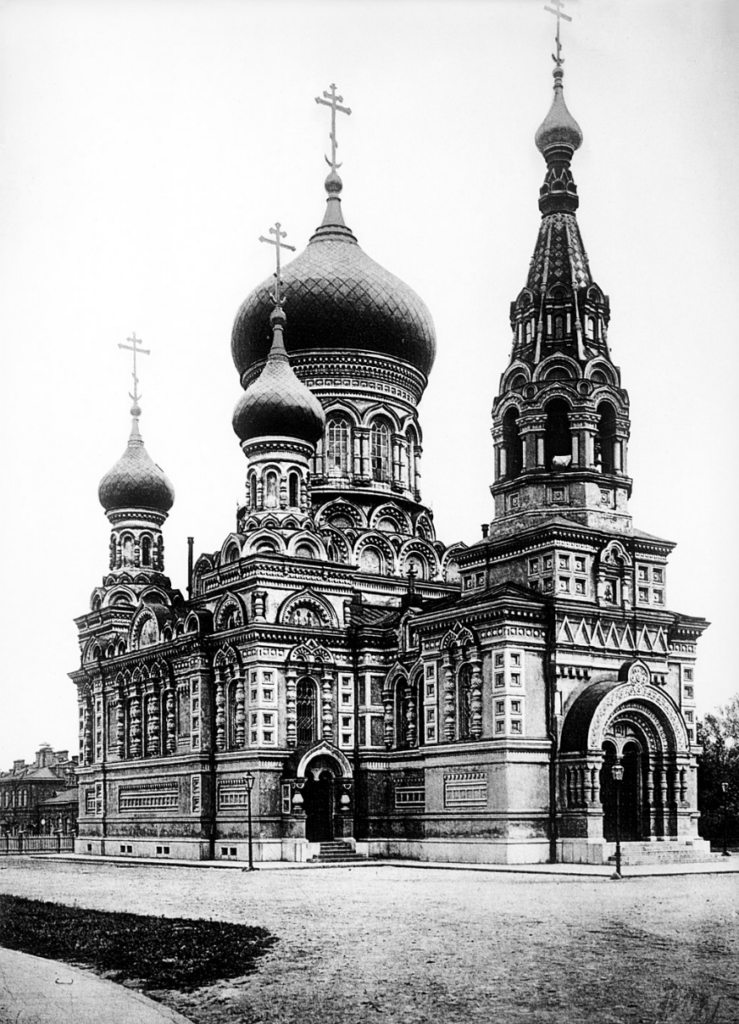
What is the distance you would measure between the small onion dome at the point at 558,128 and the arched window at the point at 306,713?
1469 cm

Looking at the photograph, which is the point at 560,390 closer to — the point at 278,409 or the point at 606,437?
the point at 606,437

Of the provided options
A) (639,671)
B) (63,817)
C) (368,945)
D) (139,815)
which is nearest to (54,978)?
(368,945)

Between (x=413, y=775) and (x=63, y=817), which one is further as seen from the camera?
(x=63, y=817)

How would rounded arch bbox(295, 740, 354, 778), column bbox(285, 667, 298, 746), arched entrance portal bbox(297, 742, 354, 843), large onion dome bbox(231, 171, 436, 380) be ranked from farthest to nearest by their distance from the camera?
large onion dome bbox(231, 171, 436, 380) → column bbox(285, 667, 298, 746) → arched entrance portal bbox(297, 742, 354, 843) → rounded arch bbox(295, 740, 354, 778)

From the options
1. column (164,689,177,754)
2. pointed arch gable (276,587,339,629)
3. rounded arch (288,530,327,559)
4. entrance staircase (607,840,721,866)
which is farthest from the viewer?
column (164,689,177,754)

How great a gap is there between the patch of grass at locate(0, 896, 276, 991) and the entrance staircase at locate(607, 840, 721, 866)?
45.2ft

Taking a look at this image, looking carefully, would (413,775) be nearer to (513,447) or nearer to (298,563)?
(298,563)

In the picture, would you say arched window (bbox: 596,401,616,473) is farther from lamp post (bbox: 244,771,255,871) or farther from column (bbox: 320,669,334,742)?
lamp post (bbox: 244,771,255,871)

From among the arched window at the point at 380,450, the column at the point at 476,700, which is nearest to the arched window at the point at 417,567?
the arched window at the point at 380,450

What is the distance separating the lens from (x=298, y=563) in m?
33.2

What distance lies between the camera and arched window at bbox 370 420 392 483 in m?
38.4

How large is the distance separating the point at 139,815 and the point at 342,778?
7.61 metres

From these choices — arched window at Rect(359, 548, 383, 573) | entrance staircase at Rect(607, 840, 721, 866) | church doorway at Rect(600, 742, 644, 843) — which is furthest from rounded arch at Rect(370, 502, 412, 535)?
entrance staircase at Rect(607, 840, 721, 866)

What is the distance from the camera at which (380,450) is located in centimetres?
3872
